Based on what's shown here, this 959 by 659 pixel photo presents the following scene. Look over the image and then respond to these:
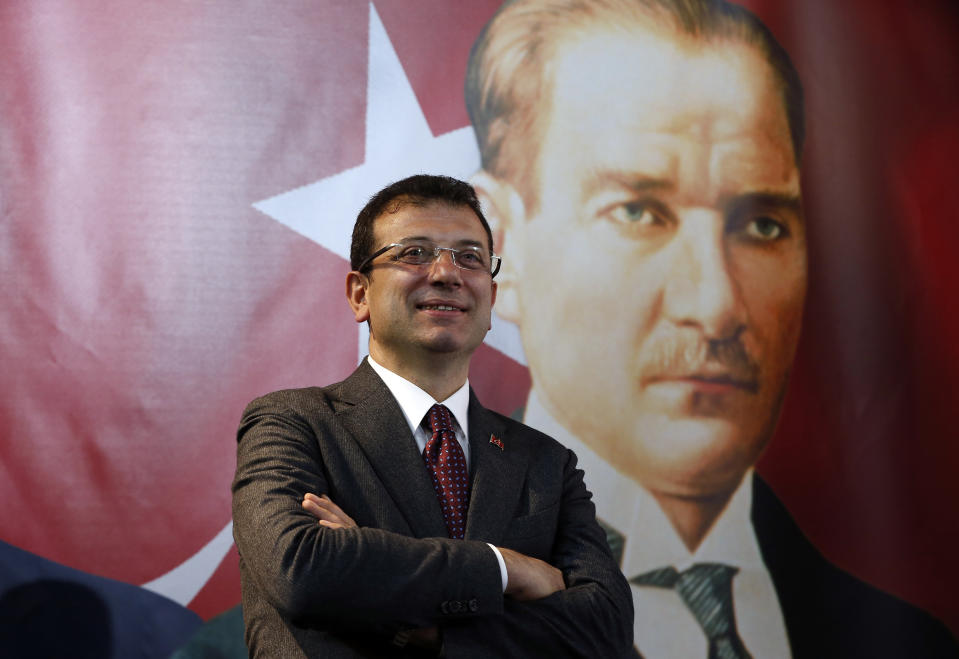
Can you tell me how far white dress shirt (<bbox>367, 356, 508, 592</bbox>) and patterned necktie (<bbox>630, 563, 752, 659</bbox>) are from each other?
1.06 metres

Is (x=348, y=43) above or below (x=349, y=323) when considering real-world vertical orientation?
above

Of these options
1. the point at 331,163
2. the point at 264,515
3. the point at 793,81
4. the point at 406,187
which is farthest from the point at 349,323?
the point at 793,81

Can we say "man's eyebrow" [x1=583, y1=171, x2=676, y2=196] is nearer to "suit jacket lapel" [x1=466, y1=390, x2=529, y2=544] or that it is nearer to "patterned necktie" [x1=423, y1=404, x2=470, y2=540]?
"suit jacket lapel" [x1=466, y1=390, x2=529, y2=544]

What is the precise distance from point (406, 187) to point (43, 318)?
1245mm

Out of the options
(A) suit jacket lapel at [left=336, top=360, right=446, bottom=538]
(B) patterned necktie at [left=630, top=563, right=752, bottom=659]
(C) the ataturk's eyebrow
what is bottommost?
(B) patterned necktie at [left=630, top=563, right=752, bottom=659]

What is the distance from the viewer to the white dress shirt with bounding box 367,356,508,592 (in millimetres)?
1995

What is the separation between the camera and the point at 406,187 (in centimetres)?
215

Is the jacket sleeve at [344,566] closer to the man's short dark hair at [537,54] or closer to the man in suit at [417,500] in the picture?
the man in suit at [417,500]

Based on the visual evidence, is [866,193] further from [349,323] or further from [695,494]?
[349,323]

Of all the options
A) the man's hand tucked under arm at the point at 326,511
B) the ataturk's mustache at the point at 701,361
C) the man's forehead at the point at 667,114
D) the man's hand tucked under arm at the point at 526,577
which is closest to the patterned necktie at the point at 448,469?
the man's hand tucked under arm at the point at 526,577

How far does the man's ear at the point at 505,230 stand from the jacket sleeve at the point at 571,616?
0.92 metres

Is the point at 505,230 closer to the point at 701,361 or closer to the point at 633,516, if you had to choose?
the point at 701,361

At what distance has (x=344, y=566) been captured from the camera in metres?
1.56

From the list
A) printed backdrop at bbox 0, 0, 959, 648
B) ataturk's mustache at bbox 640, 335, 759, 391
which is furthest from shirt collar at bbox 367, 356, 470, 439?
ataturk's mustache at bbox 640, 335, 759, 391
